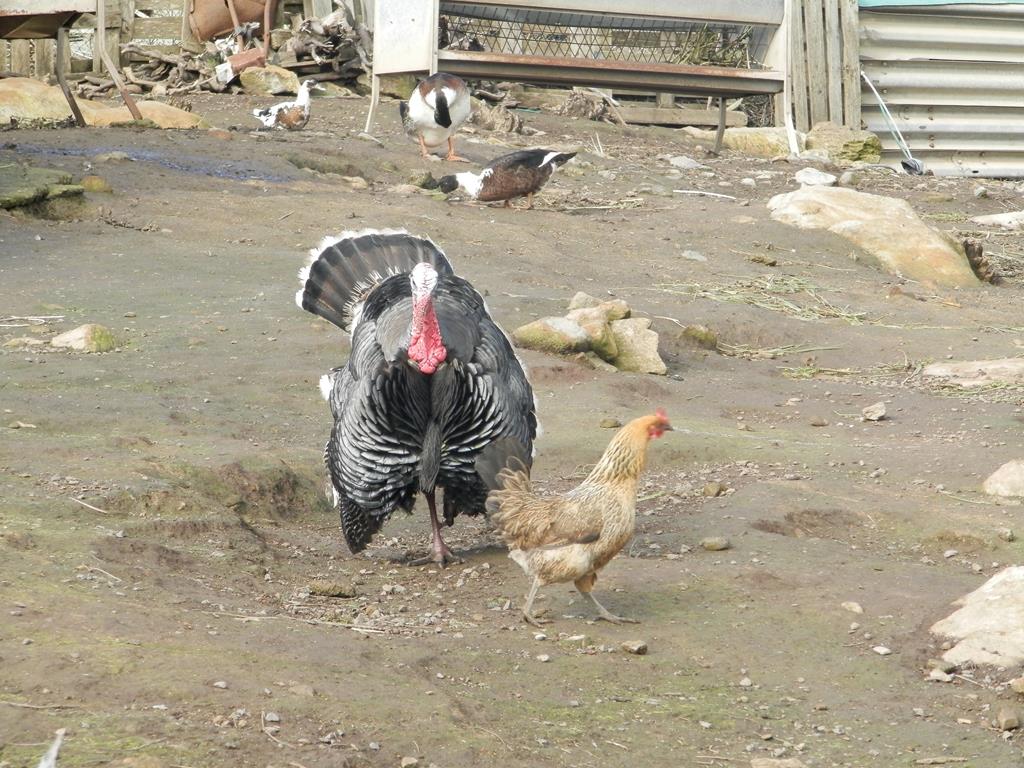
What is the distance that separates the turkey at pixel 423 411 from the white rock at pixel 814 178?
1036cm

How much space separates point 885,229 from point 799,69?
6965 millimetres

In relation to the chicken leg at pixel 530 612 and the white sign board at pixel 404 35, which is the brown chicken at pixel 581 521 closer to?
the chicken leg at pixel 530 612

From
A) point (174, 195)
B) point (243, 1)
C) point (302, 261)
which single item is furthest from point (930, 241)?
point (243, 1)

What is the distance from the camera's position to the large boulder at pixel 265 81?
19.2m

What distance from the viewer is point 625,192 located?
579 inches

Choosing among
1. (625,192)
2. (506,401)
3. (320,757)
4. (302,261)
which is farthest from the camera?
(625,192)

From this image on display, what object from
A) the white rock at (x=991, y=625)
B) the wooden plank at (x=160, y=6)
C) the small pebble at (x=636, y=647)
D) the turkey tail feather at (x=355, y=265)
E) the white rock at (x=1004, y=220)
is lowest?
the white rock at (x=1004, y=220)

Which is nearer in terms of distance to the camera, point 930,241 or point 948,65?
point 930,241

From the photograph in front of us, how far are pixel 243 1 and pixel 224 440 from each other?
15.4m

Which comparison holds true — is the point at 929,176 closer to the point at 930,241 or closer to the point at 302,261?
the point at 930,241

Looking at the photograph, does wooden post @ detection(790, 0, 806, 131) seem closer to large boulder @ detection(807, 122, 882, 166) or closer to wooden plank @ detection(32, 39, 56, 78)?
large boulder @ detection(807, 122, 882, 166)

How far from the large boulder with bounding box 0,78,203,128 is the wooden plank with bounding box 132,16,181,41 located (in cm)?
518

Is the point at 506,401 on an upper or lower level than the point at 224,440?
upper

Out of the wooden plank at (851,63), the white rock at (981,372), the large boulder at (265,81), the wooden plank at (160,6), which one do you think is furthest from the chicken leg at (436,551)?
the wooden plank at (160,6)
